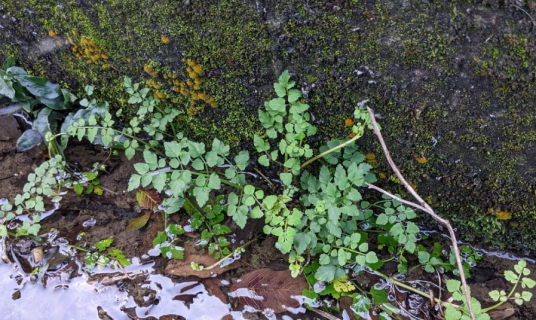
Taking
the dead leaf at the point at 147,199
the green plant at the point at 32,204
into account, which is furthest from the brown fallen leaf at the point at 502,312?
the green plant at the point at 32,204

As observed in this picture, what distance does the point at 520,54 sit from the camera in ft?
4.54

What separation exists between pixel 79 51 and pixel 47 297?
1.37 metres

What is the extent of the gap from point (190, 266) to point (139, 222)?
17.6 inches

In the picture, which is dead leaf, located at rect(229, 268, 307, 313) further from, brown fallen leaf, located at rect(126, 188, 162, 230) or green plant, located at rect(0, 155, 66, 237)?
green plant, located at rect(0, 155, 66, 237)

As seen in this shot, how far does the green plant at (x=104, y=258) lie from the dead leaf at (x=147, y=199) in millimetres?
298

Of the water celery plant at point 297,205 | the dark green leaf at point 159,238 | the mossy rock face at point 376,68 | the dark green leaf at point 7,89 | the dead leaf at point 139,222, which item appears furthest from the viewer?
the dark green leaf at point 7,89

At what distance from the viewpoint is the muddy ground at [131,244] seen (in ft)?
5.91

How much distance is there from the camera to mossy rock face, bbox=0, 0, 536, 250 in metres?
1.45

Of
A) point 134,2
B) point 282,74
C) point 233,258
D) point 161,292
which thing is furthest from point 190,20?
point 161,292

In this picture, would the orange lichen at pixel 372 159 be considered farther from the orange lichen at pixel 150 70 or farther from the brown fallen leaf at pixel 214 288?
the orange lichen at pixel 150 70

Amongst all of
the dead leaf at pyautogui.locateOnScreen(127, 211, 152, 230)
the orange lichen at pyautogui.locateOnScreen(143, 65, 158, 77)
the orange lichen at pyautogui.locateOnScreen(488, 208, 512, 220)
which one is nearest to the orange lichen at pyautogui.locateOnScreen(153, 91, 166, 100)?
the orange lichen at pyautogui.locateOnScreen(143, 65, 158, 77)

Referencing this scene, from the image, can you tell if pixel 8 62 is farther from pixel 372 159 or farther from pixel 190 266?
pixel 372 159

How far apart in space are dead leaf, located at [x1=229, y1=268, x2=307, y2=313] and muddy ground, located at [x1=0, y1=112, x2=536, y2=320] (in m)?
0.04

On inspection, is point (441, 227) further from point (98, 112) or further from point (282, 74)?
point (98, 112)
